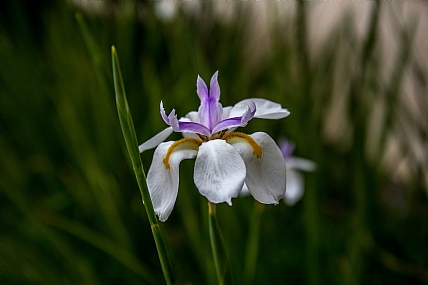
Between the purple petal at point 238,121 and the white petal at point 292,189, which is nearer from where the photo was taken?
the purple petal at point 238,121

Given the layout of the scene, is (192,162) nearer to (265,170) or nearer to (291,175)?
(291,175)

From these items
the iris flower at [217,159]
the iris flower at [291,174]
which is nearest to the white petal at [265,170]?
the iris flower at [217,159]

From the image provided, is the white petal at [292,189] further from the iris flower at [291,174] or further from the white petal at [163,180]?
the white petal at [163,180]

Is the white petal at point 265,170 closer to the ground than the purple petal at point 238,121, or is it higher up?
closer to the ground

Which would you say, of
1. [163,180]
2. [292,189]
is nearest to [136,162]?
[163,180]

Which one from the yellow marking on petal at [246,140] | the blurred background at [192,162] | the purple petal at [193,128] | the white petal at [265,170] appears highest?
the purple petal at [193,128]

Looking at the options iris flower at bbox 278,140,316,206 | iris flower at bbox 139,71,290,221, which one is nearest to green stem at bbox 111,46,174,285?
iris flower at bbox 139,71,290,221
